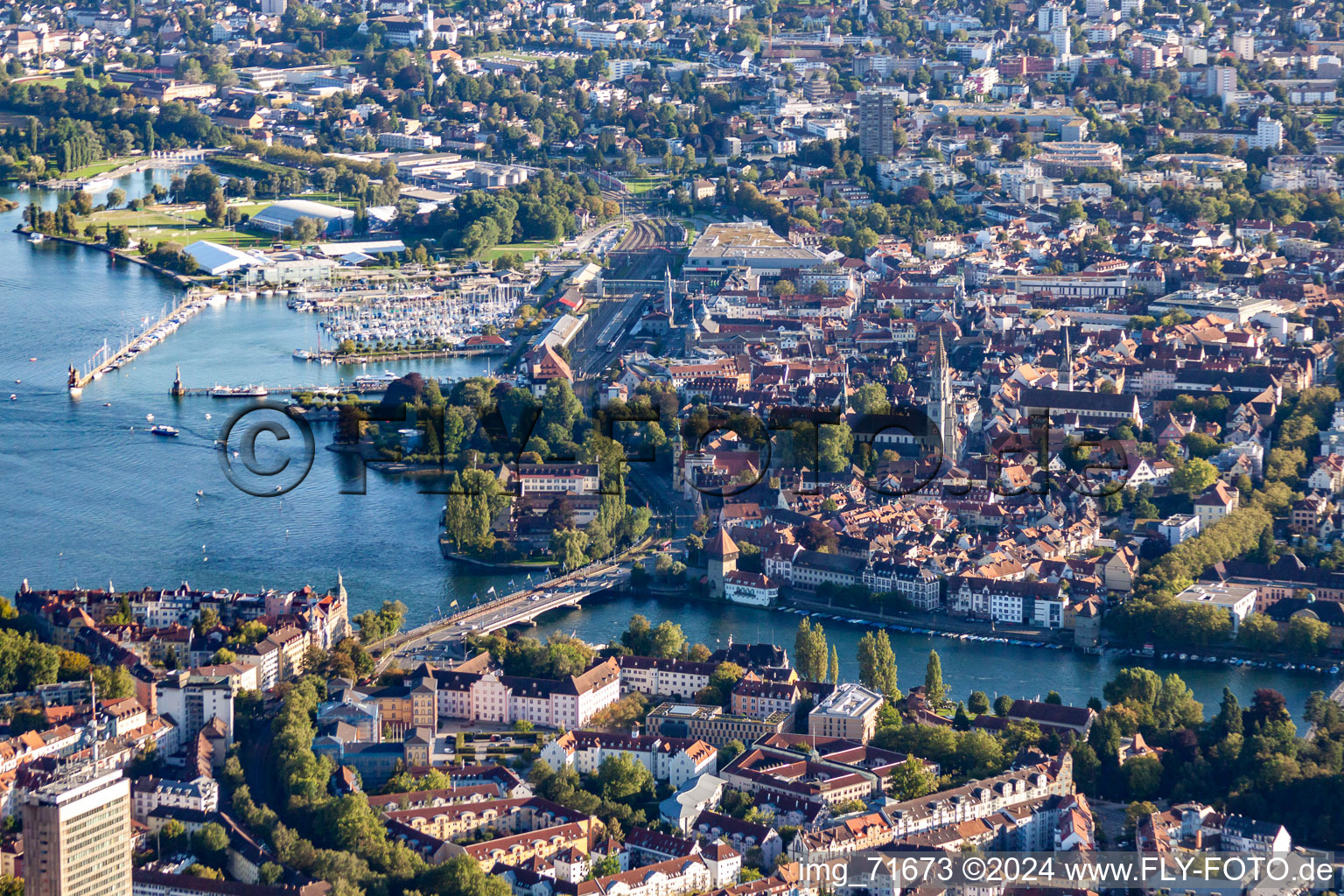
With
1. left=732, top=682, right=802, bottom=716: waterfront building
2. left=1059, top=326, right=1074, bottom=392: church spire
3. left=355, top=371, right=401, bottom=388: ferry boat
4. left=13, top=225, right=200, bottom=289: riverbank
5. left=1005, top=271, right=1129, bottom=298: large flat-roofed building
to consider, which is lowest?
left=732, top=682, right=802, bottom=716: waterfront building

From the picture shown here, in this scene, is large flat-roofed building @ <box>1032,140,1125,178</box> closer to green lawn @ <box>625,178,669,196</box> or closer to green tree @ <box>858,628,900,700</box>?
green lawn @ <box>625,178,669,196</box>

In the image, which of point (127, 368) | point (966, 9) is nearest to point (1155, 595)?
point (127, 368)

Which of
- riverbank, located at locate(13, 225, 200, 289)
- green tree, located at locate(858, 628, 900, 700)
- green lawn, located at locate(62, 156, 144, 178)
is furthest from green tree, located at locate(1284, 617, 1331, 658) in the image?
green lawn, located at locate(62, 156, 144, 178)

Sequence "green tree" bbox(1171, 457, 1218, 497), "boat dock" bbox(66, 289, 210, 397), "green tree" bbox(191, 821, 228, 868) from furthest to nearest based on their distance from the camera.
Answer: "boat dock" bbox(66, 289, 210, 397) < "green tree" bbox(1171, 457, 1218, 497) < "green tree" bbox(191, 821, 228, 868)

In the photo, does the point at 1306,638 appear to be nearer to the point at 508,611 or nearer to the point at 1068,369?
the point at 508,611

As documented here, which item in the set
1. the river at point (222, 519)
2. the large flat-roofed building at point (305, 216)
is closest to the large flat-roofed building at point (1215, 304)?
the river at point (222, 519)

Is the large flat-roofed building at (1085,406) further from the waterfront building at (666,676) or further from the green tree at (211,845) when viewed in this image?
the green tree at (211,845)

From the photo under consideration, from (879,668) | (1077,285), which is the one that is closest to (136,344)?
(1077,285)

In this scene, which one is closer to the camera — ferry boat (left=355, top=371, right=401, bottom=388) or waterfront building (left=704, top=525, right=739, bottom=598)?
waterfront building (left=704, top=525, right=739, bottom=598)
